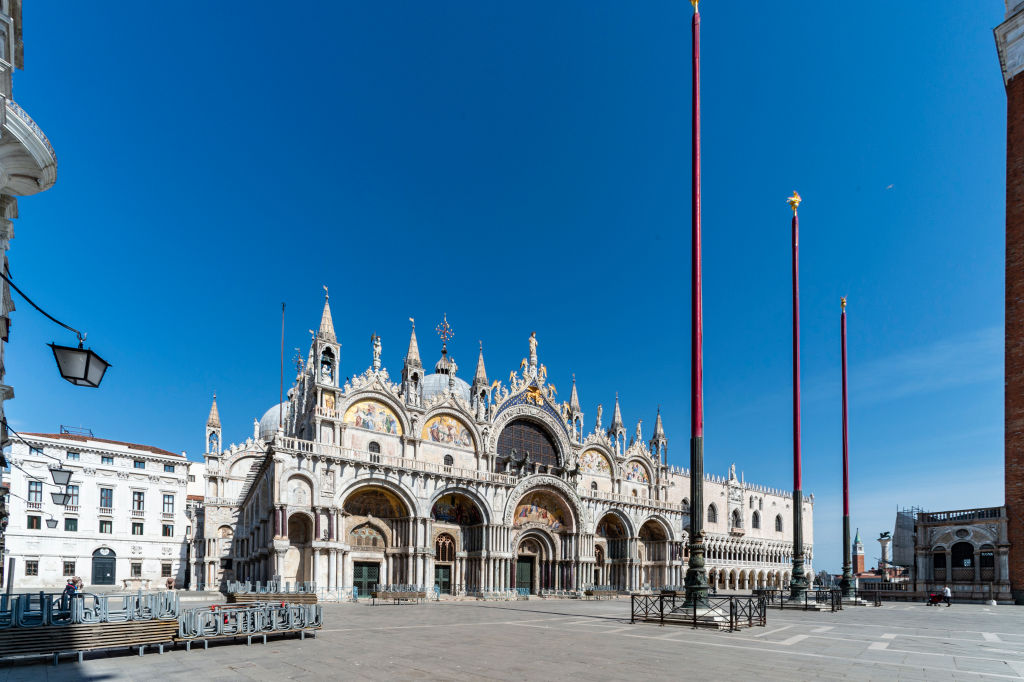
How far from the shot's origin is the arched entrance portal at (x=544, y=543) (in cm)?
5053

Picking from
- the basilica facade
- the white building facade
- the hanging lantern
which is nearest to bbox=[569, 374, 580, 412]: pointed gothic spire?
the basilica facade

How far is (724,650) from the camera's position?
17016 millimetres

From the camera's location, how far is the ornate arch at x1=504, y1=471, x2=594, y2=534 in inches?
1896

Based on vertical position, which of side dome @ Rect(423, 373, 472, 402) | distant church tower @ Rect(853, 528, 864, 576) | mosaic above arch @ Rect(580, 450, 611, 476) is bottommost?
distant church tower @ Rect(853, 528, 864, 576)

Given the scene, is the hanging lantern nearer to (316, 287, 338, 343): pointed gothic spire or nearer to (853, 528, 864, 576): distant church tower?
(316, 287, 338, 343): pointed gothic spire

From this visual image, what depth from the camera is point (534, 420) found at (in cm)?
5369

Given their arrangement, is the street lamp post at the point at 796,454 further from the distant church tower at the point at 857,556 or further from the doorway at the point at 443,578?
the distant church tower at the point at 857,556

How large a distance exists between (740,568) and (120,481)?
192 ft

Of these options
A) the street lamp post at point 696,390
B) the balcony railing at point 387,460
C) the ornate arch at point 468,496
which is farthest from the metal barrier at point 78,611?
the ornate arch at point 468,496

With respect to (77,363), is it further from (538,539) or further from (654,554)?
(654,554)

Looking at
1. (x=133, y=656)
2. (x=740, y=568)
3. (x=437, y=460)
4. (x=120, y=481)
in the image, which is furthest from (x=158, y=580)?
(x=740, y=568)

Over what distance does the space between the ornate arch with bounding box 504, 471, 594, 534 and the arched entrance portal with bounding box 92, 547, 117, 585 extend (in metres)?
33.9

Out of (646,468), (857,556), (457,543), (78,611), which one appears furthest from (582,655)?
(857,556)

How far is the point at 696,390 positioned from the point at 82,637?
19.4 m
